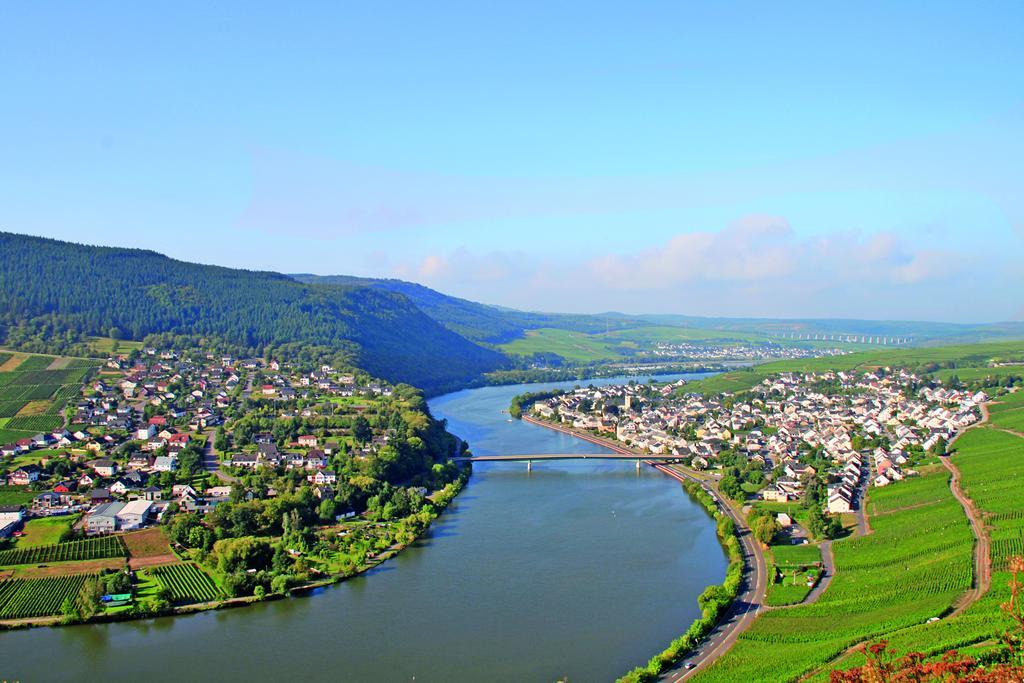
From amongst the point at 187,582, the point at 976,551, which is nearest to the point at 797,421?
the point at 976,551

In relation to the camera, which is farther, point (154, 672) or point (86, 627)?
point (86, 627)

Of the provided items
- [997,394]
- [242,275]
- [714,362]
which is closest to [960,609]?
[997,394]

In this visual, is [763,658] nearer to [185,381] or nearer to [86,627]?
[86,627]

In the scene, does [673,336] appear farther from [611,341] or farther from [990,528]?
[990,528]

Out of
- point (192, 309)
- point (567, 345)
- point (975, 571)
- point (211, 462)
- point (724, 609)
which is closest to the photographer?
point (724, 609)

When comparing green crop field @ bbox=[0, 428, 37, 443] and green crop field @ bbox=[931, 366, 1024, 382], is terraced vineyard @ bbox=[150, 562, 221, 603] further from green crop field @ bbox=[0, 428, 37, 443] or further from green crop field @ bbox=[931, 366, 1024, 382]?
green crop field @ bbox=[931, 366, 1024, 382]

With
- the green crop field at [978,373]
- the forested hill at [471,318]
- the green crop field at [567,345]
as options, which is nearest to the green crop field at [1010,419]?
the green crop field at [978,373]
